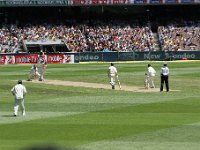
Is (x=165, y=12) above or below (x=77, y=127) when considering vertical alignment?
above

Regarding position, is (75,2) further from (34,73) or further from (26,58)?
(34,73)

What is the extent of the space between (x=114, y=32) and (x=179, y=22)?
11913 millimetres

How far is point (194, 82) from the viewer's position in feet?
147

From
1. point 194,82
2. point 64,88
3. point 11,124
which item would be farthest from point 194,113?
point 194,82

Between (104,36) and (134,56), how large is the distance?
8.42 metres

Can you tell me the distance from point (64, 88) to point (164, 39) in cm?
5015

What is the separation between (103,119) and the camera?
23156 millimetres

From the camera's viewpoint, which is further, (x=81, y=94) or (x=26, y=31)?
(x=26, y=31)

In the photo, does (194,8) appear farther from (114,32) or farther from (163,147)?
(163,147)

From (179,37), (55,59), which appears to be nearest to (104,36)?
(179,37)

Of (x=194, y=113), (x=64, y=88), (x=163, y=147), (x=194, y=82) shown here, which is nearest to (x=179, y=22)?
(x=194, y=82)

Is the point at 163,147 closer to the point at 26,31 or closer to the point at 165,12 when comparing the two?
the point at 26,31

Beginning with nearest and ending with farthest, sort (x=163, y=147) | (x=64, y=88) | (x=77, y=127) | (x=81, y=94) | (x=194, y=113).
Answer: (x=163, y=147) < (x=77, y=127) < (x=194, y=113) < (x=81, y=94) < (x=64, y=88)

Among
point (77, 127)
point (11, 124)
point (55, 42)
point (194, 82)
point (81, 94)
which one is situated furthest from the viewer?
point (55, 42)
